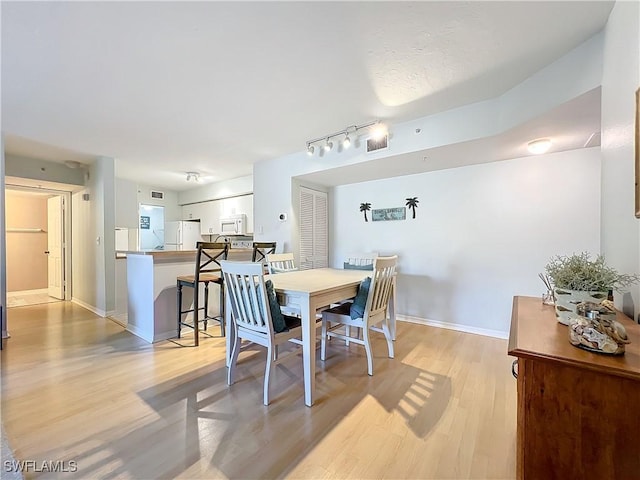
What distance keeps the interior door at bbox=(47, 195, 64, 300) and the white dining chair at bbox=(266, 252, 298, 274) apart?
181 inches

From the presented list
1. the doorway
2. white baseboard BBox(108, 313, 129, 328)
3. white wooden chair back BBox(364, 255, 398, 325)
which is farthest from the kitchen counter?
the doorway

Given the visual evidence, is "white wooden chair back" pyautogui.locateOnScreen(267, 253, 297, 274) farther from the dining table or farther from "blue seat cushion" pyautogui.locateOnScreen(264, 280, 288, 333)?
"blue seat cushion" pyautogui.locateOnScreen(264, 280, 288, 333)

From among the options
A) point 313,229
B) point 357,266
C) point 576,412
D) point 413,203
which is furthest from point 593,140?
point 313,229

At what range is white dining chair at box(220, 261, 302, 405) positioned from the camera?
1.92 m

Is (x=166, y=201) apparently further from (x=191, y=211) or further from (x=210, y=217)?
(x=210, y=217)

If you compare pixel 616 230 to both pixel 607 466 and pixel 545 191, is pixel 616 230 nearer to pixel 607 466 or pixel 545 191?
pixel 607 466

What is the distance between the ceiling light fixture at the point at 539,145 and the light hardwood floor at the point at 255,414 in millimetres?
1998

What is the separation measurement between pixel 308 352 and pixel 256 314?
0.46m

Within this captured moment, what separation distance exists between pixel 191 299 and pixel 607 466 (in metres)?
3.64

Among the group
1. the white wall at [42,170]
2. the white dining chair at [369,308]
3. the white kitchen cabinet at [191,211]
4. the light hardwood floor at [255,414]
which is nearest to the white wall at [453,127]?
the white dining chair at [369,308]

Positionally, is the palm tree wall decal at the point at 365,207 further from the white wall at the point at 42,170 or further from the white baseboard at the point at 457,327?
the white wall at the point at 42,170

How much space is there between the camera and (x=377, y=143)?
10.3 ft

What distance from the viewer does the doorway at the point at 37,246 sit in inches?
205

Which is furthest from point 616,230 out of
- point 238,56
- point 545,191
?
point 238,56
